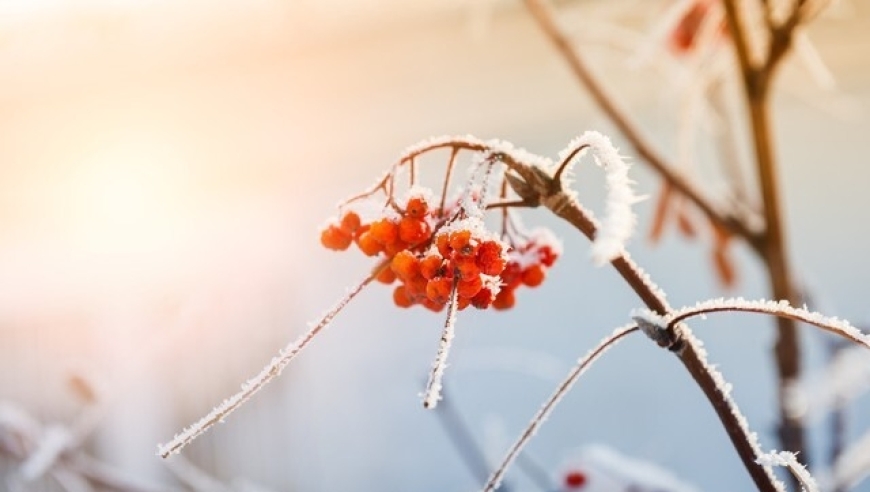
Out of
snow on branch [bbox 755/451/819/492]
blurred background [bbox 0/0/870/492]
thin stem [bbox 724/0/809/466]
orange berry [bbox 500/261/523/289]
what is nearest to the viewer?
snow on branch [bbox 755/451/819/492]

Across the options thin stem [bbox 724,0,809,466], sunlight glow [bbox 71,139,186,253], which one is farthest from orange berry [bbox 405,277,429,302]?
sunlight glow [bbox 71,139,186,253]

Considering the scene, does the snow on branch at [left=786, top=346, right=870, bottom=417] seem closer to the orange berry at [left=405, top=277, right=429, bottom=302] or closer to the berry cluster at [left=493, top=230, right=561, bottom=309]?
the berry cluster at [left=493, top=230, right=561, bottom=309]

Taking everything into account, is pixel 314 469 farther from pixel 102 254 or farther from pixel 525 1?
pixel 525 1

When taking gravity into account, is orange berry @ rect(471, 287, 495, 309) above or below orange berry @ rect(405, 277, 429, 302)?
above

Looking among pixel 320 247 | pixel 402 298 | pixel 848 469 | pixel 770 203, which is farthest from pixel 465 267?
pixel 320 247

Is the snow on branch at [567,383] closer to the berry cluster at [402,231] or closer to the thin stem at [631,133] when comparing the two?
the berry cluster at [402,231]

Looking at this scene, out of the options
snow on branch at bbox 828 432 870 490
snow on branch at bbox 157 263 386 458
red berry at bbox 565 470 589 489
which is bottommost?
snow on branch at bbox 157 263 386 458

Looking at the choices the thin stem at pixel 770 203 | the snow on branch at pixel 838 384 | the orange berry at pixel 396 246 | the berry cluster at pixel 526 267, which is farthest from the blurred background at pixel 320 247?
the orange berry at pixel 396 246
